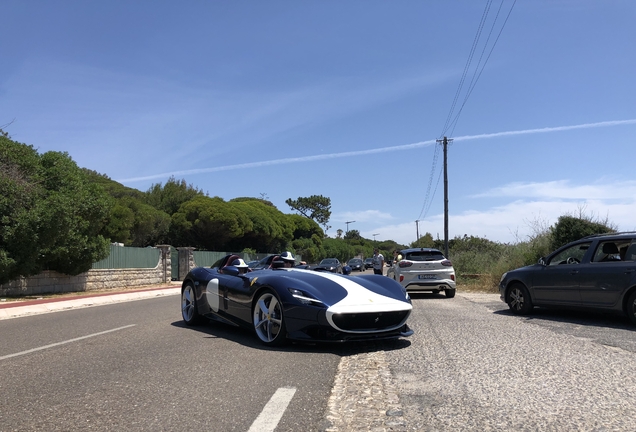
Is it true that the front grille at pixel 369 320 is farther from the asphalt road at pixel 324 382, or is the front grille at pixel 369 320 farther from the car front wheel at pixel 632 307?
the car front wheel at pixel 632 307

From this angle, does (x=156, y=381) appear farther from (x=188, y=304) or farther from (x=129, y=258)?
(x=129, y=258)

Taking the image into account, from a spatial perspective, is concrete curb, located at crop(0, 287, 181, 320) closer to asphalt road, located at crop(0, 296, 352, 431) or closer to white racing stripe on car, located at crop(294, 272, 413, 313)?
asphalt road, located at crop(0, 296, 352, 431)

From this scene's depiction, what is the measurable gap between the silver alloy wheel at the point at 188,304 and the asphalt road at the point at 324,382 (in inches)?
24.6

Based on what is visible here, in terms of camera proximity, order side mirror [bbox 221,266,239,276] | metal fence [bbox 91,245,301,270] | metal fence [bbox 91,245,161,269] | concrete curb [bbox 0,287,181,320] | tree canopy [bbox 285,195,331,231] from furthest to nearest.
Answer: tree canopy [bbox 285,195,331,231]
metal fence [bbox 91,245,301,270]
metal fence [bbox 91,245,161,269]
concrete curb [bbox 0,287,181,320]
side mirror [bbox 221,266,239,276]

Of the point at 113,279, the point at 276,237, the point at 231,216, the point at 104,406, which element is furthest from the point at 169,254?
the point at 104,406

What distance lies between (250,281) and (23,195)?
1251 centimetres

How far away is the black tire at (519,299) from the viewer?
10547 mm

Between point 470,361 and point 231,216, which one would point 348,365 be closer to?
point 470,361

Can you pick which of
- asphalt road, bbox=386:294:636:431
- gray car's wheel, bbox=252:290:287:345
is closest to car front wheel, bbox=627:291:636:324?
asphalt road, bbox=386:294:636:431

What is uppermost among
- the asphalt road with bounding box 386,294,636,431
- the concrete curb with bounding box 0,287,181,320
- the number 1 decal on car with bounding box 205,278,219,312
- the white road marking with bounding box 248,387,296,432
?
the number 1 decal on car with bounding box 205,278,219,312

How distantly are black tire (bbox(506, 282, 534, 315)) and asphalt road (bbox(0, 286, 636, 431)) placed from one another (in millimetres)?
1936

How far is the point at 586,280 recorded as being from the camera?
9.29 m

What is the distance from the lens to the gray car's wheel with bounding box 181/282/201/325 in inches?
361

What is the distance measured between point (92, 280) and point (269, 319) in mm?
18409
